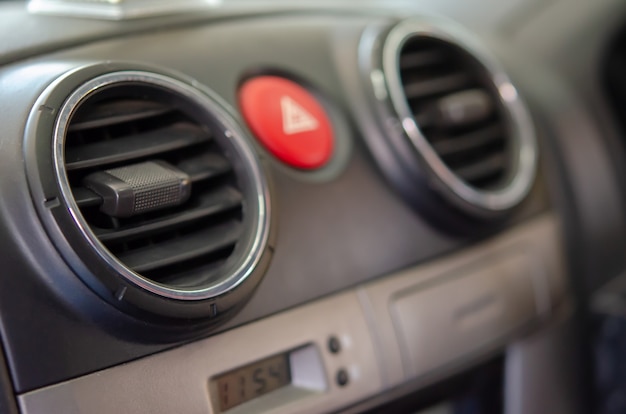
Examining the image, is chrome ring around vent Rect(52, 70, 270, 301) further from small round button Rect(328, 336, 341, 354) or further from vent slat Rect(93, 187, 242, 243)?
small round button Rect(328, 336, 341, 354)

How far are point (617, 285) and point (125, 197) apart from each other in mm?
755

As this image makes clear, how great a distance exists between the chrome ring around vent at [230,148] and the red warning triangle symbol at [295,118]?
0.30 feet

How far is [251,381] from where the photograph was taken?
70cm

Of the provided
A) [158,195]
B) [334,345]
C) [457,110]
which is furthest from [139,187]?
[457,110]

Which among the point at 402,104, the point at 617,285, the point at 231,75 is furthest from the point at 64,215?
the point at 617,285

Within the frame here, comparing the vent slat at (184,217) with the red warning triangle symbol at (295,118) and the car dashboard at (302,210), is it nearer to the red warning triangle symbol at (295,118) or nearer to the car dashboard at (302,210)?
the car dashboard at (302,210)

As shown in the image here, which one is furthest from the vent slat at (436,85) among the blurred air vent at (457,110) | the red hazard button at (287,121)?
the red hazard button at (287,121)

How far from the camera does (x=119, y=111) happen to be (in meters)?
0.68

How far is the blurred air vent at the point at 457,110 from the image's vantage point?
883mm

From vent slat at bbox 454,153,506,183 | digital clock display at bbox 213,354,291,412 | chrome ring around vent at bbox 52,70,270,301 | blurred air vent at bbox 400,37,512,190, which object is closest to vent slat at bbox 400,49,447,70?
blurred air vent at bbox 400,37,512,190

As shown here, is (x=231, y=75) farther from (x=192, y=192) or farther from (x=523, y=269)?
(x=523, y=269)

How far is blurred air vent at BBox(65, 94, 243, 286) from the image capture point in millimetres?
631

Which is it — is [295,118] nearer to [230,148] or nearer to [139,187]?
[230,148]

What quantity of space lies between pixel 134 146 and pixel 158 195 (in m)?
0.06
